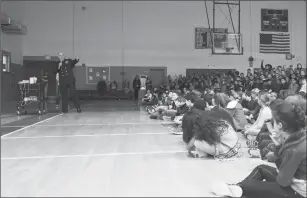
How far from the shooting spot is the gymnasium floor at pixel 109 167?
1.29 metres

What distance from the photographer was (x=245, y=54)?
16.9m

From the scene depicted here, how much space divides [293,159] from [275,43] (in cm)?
1649

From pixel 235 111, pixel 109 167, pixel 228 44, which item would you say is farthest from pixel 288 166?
pixel 228 44

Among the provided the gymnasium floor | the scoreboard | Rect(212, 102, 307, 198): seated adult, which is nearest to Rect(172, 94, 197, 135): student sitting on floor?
the gymnasium floor

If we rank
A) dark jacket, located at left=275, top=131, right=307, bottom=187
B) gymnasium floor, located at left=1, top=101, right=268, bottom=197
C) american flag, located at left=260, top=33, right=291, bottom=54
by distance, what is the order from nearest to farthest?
gymnasium floor, located at left=1, top=101, right=268, bottom=197 → dark jacket, located at left=275, top=131, right=307, bottom=187 → american flag, located at left=260, top=33, right=291, bottom=54

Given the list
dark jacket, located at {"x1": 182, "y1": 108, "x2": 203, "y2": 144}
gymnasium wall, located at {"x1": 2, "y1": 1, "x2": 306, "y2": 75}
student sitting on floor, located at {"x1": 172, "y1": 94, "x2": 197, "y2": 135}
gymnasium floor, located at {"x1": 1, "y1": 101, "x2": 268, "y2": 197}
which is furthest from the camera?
gymnasium wall, located at {"x1": 2, "y1": 1, "x2": 306, "y2": 75}

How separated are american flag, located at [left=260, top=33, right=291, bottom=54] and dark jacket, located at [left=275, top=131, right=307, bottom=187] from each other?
16.1 m

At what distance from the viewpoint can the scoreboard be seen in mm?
16688

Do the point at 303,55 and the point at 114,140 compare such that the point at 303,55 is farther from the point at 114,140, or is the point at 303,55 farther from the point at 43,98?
the point at 114,140

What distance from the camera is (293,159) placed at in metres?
1.82

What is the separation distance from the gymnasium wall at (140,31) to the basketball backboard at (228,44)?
3.59 m

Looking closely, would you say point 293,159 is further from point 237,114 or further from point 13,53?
point 13,53

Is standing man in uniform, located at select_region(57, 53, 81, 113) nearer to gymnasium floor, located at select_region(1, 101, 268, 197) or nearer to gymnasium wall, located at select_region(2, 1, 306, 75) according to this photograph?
gymnasium floor, located at select_region(1, 101, 268, 197)

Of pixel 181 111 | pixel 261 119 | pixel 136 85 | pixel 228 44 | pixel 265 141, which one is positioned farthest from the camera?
pixel 136 85
